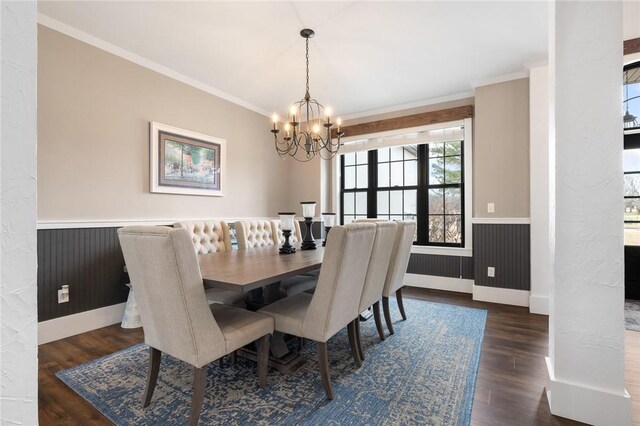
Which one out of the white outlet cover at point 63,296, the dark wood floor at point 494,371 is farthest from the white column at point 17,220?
Answer: the white outlet cover at point 63,296

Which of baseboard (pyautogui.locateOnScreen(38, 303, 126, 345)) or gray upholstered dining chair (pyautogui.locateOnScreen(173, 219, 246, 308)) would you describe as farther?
gray upholstered dining chair (pyautogui.locateOnScreen(173, 219, 246, 308))

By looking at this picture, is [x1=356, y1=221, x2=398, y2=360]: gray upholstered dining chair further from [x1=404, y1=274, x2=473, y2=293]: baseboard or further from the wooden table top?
[x1=404, y1=274, x2=473, y2=293]: baseboard

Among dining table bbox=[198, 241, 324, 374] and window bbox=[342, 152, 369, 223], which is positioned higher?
window bbox=[342, 152, 369, 223]

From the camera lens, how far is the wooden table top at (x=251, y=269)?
4.92 ft

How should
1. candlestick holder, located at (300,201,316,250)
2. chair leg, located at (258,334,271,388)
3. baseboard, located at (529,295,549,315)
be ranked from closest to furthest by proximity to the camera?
chair leg, located at (258,334,271,388), candlestick holder, located at (300,201,316,250), baseboard, located at (529,295,549,315)

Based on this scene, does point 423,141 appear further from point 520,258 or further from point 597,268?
point 597,268

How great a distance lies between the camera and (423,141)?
13.9 feet

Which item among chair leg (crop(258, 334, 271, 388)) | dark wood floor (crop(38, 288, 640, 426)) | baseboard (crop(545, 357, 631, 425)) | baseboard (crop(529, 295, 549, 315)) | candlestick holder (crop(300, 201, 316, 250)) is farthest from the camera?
baseboard (crop(529, 295, 549, 315))

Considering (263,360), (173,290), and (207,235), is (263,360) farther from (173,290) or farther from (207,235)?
(207,235)

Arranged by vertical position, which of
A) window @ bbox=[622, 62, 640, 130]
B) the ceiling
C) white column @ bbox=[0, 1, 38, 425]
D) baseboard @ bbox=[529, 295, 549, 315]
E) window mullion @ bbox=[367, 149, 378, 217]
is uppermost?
the ceiling

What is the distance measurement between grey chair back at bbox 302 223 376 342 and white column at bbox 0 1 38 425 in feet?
4.33

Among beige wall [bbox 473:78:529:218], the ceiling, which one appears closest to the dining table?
the ceiling

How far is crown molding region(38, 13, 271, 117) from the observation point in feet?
8.40

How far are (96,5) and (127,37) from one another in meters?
0.43
